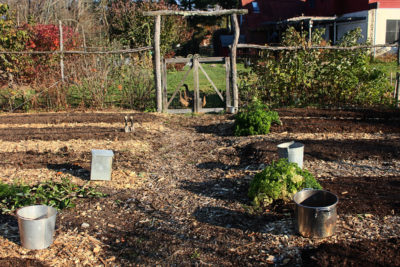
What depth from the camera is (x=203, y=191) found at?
226 inches

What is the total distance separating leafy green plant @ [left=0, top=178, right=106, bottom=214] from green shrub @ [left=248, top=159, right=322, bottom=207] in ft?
7.22

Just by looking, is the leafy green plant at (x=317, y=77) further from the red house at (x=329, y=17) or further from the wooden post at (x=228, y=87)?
the red house at (x=329, y=17)

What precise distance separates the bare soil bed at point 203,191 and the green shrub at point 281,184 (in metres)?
0.16

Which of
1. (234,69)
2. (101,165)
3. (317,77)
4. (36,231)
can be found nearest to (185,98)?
(234,69)

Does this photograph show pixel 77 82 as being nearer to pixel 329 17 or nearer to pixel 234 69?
pixel 234 69

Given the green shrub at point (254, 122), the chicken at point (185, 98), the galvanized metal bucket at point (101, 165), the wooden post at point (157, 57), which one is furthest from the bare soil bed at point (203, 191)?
the chicken at point (185, 98)

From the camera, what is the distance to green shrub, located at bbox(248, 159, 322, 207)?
4816 millimetres

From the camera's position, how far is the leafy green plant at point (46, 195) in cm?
509

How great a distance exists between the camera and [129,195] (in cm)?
569

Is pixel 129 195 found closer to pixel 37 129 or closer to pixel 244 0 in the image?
pixel 37 129

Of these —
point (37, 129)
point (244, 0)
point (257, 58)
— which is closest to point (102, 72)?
point (37, 129)

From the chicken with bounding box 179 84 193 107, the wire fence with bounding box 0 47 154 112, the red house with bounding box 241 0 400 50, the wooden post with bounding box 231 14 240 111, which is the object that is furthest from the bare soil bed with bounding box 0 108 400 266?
the red house with bounding box 241 0 400 50

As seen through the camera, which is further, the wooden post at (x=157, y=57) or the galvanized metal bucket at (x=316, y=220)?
the wooden post at (x=157, y=57)

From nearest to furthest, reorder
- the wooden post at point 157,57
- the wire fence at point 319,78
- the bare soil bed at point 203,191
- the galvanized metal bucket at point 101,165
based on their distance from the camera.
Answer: the bare soil bed at point 203,191 < the galvanized metal bucket at point 101,165 < the wire fence at point 319,78 < the wooden post at point 157,57
